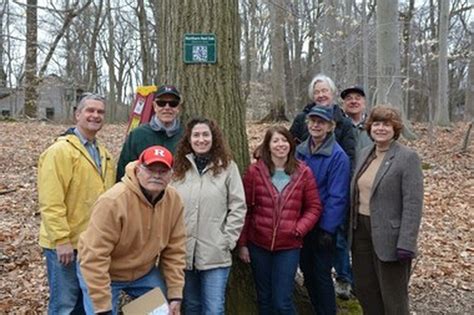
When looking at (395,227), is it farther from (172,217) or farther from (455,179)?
(455,179)

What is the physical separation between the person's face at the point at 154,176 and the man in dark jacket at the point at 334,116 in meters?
1.67

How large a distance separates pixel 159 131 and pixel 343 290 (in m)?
2.51

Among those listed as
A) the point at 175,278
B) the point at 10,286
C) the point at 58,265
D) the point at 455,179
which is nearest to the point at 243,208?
the point at 175,278

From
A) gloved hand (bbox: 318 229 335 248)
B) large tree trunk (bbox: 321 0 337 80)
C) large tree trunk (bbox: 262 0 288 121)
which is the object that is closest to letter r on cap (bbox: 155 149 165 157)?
gloved hand (bbox: 318 229 335 248)

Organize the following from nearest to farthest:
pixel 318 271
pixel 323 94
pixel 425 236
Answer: pixel 318 271 < pixel 323 94 < pixel 425 236

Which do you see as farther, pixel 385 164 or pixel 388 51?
pixel 388 51

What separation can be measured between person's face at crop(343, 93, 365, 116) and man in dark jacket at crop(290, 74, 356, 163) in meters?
0.19

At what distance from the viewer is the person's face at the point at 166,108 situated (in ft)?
12.9

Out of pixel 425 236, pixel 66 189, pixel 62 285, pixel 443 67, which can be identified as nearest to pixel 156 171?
pixel 66 189

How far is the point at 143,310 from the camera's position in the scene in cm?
342

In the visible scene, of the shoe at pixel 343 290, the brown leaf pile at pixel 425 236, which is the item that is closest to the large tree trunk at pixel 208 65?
the shoe at pixel 343 290

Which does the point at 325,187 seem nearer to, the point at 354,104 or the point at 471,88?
the point at 354,104

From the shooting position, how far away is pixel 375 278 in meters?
4.11

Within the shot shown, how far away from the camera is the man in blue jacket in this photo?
4113 mm
